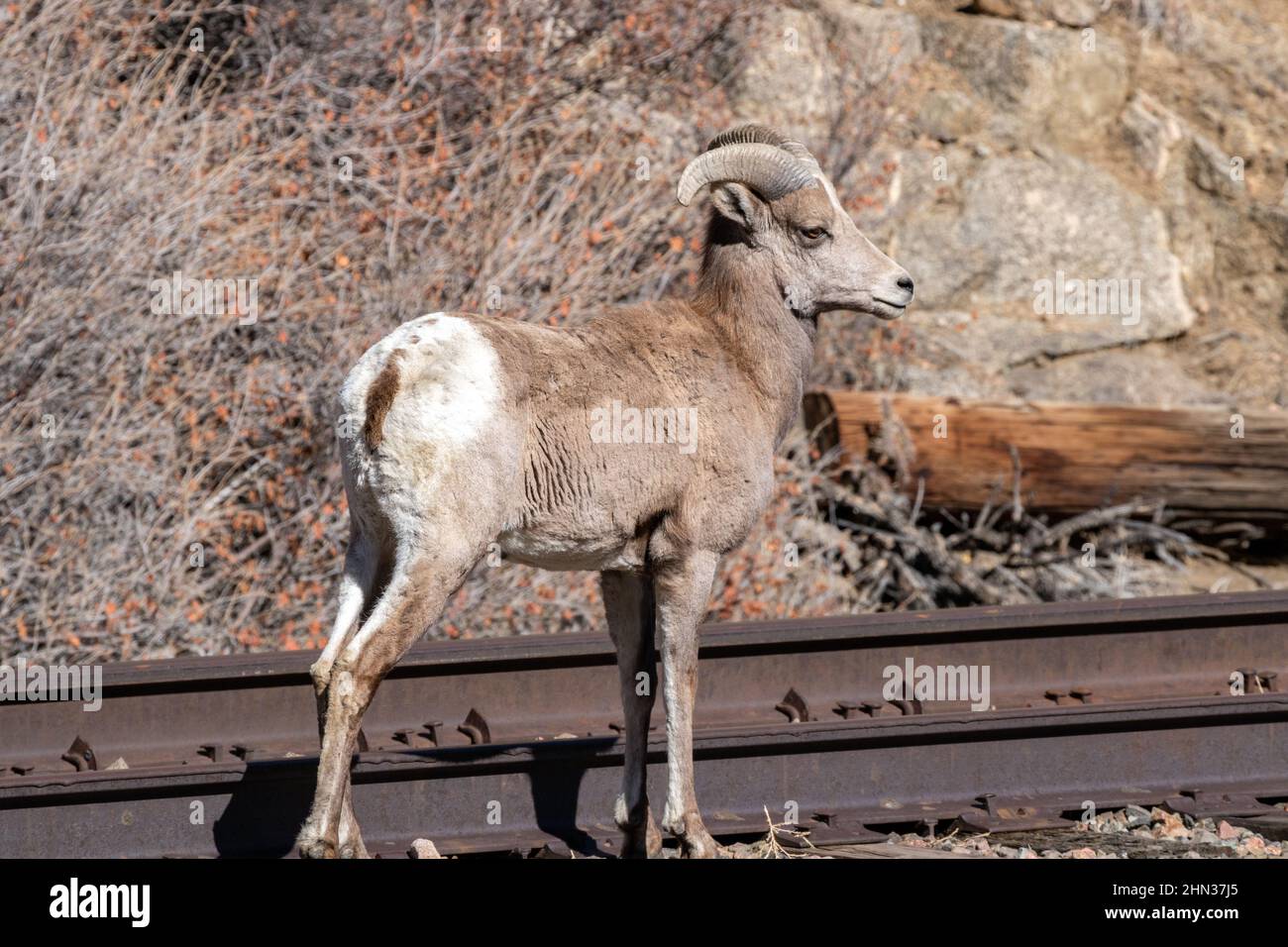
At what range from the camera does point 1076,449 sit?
1135 cm

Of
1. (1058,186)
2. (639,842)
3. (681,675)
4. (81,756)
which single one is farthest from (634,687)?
(1058,186)

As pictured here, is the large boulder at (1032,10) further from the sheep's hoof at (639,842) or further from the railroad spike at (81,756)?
the railroad spike at (81,756)

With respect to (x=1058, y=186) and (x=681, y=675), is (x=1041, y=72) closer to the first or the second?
(x=1058, y=186)

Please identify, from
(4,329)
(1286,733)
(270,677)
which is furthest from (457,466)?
(4,329)

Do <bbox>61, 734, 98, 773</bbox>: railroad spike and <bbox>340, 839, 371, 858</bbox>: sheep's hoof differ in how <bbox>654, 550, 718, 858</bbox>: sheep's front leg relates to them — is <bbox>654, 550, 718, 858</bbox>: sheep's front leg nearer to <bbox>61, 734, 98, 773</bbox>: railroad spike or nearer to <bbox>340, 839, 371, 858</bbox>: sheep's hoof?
<bbox>340, 839, 371, 858</bbox>: sheep's hoof

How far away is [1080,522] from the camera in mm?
11445

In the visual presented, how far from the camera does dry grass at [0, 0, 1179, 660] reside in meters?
9.15

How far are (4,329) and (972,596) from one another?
6.61 meters

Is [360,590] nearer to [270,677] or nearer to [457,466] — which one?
[457,466]

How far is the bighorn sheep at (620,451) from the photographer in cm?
518

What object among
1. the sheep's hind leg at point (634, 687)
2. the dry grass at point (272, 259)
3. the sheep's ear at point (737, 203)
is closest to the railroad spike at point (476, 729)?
the sheep's hind leg at point (634, 687)

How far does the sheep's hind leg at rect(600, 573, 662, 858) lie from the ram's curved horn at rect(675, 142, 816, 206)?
5.09 feet

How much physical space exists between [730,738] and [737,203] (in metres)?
2.13

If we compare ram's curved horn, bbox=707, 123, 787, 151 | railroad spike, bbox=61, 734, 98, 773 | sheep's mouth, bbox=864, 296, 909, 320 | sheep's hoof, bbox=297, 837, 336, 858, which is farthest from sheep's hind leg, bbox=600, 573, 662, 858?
railroad spike, bbox=61, 734, 98, 773
